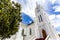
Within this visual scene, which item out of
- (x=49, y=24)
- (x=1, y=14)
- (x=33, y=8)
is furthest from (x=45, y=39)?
(x=1, y=14)

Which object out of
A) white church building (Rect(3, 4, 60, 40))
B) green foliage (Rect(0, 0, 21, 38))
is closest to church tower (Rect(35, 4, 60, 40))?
white church building (Rect(3, 4, 60, 40))

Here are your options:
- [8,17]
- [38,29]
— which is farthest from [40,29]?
[8,17]

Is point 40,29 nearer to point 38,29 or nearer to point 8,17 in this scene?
point 38,29

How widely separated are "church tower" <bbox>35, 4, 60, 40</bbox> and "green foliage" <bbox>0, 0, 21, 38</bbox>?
10908 mm

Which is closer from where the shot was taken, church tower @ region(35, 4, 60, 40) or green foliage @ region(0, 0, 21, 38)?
green foliage @ region(0, 0, 21, 38)

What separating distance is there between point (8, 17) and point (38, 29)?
13.4 m

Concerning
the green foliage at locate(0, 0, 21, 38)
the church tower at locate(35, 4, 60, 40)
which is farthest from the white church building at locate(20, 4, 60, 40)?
the green foliage at locate(0, 0, 21, 38)

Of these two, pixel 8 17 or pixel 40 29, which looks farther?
pixel 40 29

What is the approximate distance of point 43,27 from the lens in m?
23.5

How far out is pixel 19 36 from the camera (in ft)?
73.7

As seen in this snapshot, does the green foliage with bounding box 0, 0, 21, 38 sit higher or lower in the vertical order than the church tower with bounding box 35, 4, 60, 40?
higher

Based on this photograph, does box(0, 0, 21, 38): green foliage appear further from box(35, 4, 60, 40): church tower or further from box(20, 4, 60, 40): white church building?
box(35, 4, 60, 40): church tower

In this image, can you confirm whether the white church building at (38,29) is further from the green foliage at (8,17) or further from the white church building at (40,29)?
the green foliage at (8,17)

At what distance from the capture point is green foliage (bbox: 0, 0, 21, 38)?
10459 millimetres
